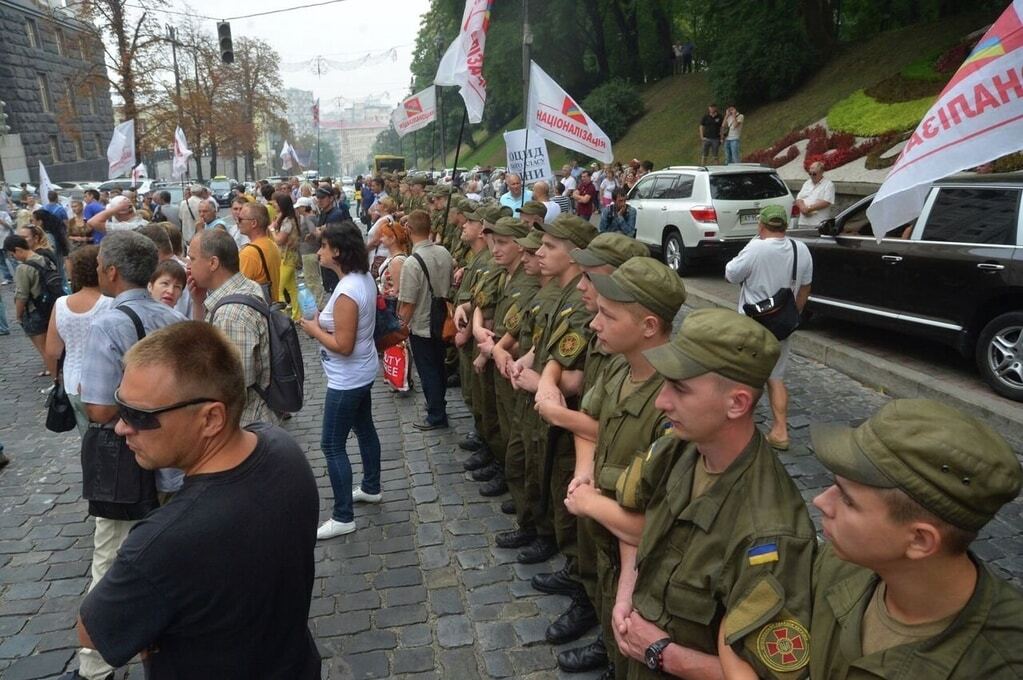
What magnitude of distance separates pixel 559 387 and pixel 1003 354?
464 cm

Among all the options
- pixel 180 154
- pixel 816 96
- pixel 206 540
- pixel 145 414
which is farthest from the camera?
pixel 816 96

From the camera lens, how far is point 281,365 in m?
3.88

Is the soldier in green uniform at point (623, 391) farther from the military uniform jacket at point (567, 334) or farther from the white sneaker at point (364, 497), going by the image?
the white sneaker at point (364, 497)

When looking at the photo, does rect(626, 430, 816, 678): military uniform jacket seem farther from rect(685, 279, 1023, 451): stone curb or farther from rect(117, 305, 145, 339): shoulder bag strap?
rect(685, 279, 1023, 451): stone curb

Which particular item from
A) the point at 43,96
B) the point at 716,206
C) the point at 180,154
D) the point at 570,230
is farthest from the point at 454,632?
the point at 43,96

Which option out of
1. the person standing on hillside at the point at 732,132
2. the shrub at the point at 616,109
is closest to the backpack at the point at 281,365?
the person standing on hillside at the point at 732,132

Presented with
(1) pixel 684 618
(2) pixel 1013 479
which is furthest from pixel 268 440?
(2) pixel 1013 479

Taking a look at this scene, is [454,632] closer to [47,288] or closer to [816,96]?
[47,288]

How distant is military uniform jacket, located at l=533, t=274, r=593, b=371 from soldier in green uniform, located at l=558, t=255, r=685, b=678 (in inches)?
21.0

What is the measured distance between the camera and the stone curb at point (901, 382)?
5.57m

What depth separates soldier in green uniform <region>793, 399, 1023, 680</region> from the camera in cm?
140

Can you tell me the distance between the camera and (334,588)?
4.05 metres

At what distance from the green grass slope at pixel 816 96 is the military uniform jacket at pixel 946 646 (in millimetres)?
19641

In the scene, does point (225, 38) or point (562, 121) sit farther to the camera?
point (225, 38)
